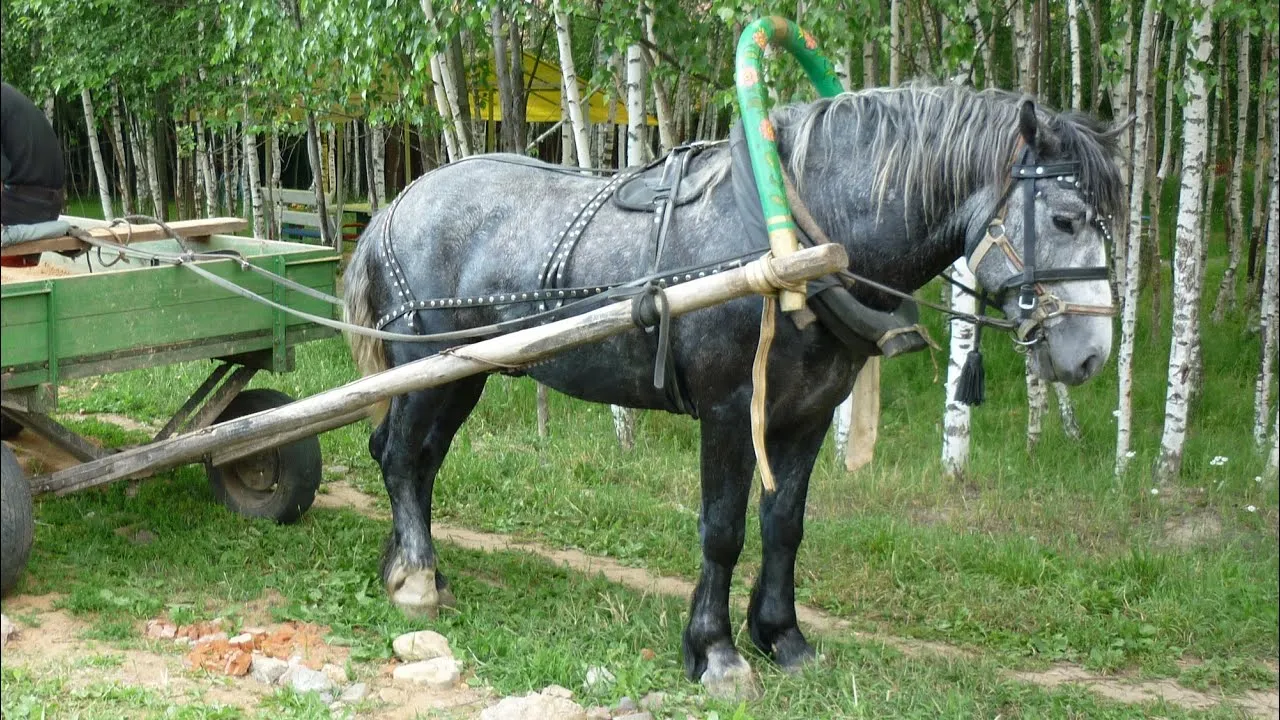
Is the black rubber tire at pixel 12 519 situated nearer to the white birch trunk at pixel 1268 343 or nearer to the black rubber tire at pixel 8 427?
the black rubber tire at pixel 8 427

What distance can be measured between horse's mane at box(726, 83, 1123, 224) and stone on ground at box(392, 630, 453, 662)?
Result: 6.76 feet

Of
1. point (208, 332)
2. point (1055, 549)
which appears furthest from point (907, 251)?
point (208, 332)

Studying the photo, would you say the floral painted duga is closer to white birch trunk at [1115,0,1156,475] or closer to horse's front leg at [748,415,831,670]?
horse's front leg at [748,415,831,670]

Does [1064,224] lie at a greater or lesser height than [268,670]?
greater

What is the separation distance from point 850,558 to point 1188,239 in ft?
7.89

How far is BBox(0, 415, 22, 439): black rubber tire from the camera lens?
16.1ft

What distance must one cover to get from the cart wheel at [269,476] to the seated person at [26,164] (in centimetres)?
140

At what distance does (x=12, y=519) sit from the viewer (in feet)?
14.5

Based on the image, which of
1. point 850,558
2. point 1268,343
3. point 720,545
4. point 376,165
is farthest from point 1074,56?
point 376,165

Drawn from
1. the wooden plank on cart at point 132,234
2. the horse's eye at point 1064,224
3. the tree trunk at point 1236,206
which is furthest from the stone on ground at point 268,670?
the tree trunk at point 1236,206

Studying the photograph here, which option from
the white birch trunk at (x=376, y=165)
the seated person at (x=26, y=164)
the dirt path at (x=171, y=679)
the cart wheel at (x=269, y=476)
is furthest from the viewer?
the white birch trunk at (x=376, y=165)

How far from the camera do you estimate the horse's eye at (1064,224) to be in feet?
11.3

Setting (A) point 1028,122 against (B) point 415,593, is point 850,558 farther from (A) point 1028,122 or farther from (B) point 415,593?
(A) point 1028,122

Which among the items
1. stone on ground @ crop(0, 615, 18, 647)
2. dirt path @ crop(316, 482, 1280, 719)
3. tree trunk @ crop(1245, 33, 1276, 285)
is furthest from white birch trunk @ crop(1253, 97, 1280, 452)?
stone on ground @ crop(0, 615, 18, 647)
